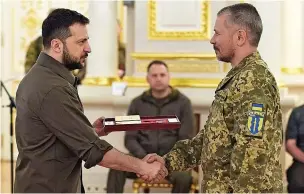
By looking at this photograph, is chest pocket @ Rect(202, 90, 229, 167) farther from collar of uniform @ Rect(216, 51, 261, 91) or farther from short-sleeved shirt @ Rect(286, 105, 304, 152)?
short-sleeved shirt @ Rect(286, 105, 304, 152)

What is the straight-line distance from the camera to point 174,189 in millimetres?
4848

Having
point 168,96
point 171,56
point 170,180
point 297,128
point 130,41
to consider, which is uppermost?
point 130,41

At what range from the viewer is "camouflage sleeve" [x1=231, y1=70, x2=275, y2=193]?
240 centimetres

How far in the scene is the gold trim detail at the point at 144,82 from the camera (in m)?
5.41

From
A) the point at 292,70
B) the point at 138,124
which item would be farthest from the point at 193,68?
the point at 138,124

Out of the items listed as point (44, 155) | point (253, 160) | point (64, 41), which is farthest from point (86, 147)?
point (253, 160)

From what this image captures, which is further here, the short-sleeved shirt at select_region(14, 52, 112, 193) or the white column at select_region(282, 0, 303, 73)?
the white column at select_region(282, 0, 303, 73)

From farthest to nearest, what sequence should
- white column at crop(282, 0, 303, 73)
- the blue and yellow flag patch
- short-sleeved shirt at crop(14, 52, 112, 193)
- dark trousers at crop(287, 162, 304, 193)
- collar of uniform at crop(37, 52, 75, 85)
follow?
white column at crop(282, 0, 303, 73) → dark trousers at crop(287, 162, 304, 193) → collar of uniform at crop(37, 52, 75, 85) → short-sleeved shirt at crop(14, 52, 112, 193) → the blue and yellow flag patch

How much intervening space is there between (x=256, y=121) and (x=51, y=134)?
838 mm

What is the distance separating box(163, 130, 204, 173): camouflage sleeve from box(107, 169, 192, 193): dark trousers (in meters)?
1.80

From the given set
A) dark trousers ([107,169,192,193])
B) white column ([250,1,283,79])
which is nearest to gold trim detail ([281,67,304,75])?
white column ([250,1,283,79])

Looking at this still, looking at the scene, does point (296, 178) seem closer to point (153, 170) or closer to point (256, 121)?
point (153, 170)

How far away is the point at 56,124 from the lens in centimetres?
253

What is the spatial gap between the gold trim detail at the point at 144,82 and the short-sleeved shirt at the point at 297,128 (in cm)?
79
